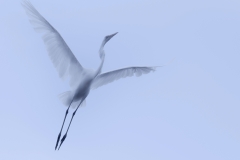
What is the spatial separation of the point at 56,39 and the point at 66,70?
37.6 inches

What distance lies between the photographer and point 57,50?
19422 mm

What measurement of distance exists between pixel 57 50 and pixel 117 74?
6.29ft

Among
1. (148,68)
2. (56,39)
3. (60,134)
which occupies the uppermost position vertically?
A: (56,39)

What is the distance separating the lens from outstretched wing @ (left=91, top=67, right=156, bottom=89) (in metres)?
20.4

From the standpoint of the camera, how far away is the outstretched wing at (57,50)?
1872 cm

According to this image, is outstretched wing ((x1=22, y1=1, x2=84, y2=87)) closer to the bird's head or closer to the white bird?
the white bird

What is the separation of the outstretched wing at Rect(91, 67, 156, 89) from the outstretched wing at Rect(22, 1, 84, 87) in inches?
35.4

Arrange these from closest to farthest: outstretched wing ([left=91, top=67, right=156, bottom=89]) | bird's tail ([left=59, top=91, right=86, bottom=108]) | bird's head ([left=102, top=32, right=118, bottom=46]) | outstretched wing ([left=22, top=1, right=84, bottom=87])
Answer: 1. outstretched wing ([left=22, top=1, right=84, bottom=87])
2. bird's tail ([left=59, top=91, right=86, bottom=108])
3. bird's head ([left=102, top=32, right=118, bottom=46])
4. outstretched wing ([left=91, top=67, right=156, bottom=89])

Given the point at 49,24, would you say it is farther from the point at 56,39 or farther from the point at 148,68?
the point at 148,68

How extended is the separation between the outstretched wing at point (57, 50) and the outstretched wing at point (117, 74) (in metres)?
0.90

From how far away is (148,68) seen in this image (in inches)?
810

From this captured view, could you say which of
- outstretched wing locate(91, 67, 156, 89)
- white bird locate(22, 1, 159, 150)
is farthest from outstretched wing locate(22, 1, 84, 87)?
outstretched wing locate(91, 67, 156, 89)

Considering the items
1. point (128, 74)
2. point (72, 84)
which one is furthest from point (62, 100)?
point (128, 74)

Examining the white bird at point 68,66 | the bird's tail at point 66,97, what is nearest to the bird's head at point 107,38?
the white bird at point 68,66
